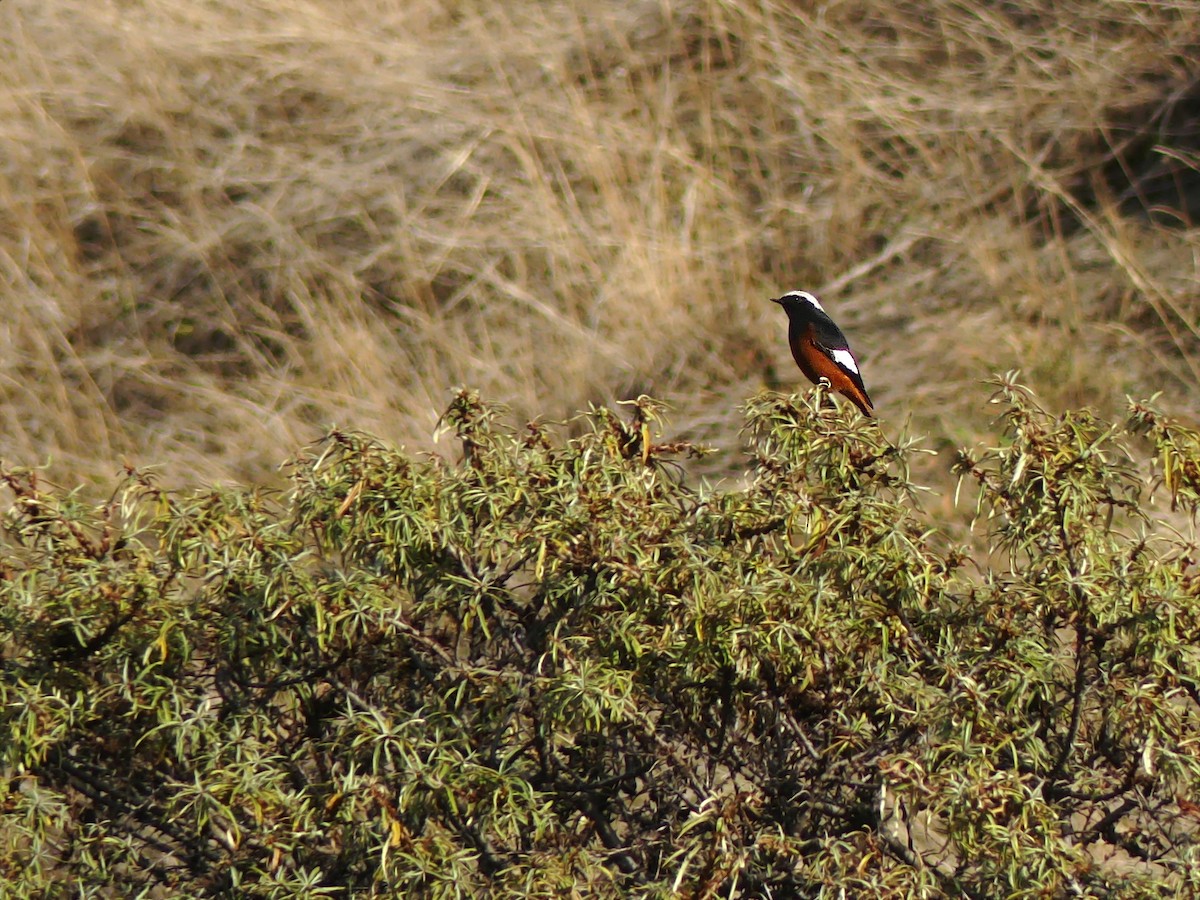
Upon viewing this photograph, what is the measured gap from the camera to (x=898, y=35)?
6891 mm

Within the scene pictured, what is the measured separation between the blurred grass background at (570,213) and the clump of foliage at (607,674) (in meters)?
2.67

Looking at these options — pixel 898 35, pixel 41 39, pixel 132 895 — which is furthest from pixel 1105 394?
pixel 41 39

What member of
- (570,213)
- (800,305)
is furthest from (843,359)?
(570,213)

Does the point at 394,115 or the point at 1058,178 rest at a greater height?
the point at 394,115

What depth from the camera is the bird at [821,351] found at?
3686mm

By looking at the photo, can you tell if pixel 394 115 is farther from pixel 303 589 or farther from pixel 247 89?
pixel 303 589

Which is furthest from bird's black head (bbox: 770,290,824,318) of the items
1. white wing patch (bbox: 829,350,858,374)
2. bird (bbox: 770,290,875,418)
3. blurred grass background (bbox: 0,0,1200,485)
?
blurred grass background (bbox: 0,0,1200,485)

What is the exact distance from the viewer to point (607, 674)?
2.33 m

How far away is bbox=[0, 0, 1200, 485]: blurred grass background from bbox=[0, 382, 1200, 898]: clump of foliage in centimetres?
267

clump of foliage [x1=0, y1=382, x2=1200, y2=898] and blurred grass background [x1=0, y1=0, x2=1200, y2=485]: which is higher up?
clump of foliage [x1=0, y1=382, x2=1200, y2=898]

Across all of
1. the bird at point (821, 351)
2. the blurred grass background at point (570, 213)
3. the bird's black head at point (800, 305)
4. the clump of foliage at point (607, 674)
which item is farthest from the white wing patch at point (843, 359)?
the blurred grass background at point (570, 213)

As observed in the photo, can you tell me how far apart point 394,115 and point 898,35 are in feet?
7.38

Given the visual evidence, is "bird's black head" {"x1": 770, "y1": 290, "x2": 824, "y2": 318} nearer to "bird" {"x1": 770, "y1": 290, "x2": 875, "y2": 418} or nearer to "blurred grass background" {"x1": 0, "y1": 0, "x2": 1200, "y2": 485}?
"bird" {"x1": 770, "y1": 290, "x2": 875, "y2": 418}

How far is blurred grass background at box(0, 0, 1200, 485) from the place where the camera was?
5645mm
